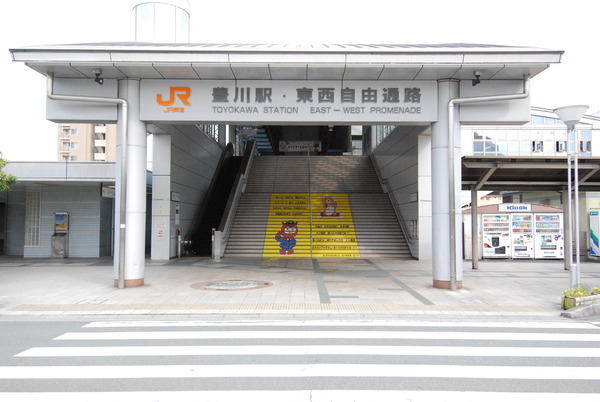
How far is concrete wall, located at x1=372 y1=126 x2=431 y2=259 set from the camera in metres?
18.5

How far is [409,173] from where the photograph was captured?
2023 cm

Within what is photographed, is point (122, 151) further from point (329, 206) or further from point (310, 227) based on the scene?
point (329, 206)

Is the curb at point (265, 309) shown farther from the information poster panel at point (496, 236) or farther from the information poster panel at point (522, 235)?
the information poster panel at point (522, 235)

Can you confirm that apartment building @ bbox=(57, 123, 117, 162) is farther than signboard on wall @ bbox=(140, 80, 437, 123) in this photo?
Yes

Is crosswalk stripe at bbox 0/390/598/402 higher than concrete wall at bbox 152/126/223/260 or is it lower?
lower

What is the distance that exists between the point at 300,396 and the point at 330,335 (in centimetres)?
255

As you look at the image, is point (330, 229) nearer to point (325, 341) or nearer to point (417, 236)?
point (417, 236)

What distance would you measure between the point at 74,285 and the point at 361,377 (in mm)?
9531

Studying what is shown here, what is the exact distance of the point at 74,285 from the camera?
468 inches

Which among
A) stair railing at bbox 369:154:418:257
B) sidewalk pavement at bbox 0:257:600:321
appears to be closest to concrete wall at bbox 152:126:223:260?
sidewalk pavement at bbox 0:257:600:321

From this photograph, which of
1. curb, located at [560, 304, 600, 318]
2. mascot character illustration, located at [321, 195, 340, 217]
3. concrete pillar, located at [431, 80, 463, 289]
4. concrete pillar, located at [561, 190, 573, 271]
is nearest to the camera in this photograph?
curb, located at [560, 304, 600, 318]

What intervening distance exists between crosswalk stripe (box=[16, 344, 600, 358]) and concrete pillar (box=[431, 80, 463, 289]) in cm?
519

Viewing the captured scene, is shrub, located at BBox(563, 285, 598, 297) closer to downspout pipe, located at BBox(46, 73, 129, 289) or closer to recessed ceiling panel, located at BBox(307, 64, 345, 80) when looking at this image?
recessed ceiling panel, located at BBox(307, 64, 345, 80)

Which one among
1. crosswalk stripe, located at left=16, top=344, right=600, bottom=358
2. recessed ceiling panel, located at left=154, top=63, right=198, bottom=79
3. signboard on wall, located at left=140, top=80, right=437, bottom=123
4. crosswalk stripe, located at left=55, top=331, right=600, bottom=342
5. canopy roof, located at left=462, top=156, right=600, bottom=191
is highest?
recessed ceiling panel, located at left=154, top=63, right=198, bottom=79
